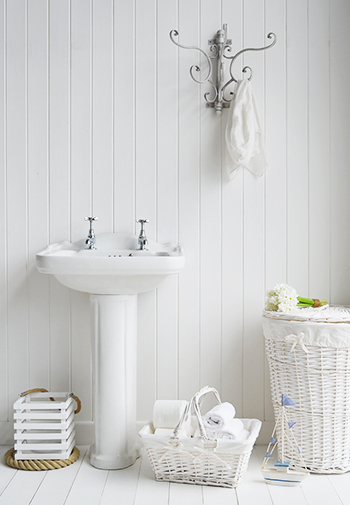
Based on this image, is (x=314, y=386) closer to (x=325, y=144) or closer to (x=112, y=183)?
A: (x=325, y=144)

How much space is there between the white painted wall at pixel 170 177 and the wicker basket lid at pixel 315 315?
268mm

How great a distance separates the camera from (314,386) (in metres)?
1.90

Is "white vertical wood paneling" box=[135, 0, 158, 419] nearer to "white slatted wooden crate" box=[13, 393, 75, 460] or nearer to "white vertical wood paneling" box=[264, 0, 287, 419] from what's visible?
"white slatted wooden crate" box=[13, 393, 75, 460]

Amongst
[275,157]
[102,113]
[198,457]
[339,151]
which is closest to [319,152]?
[339,151]

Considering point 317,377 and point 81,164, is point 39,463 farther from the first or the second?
point 81,164

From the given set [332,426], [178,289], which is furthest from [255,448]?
[178,289]

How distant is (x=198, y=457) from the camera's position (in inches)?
71.9

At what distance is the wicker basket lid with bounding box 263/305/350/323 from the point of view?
1.85 m

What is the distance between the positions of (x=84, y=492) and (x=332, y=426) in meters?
0.95

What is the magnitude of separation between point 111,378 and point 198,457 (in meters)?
0.46

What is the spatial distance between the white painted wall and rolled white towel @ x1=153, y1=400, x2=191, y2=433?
14.4 inches

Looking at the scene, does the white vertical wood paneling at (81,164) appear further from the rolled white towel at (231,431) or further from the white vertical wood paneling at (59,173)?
the rolled white towel at (231,431)

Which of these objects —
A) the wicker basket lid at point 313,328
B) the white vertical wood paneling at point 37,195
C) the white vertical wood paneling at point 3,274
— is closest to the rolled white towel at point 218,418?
the wicker basket lid at point 313,328

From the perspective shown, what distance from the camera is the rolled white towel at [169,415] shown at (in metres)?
1.93
